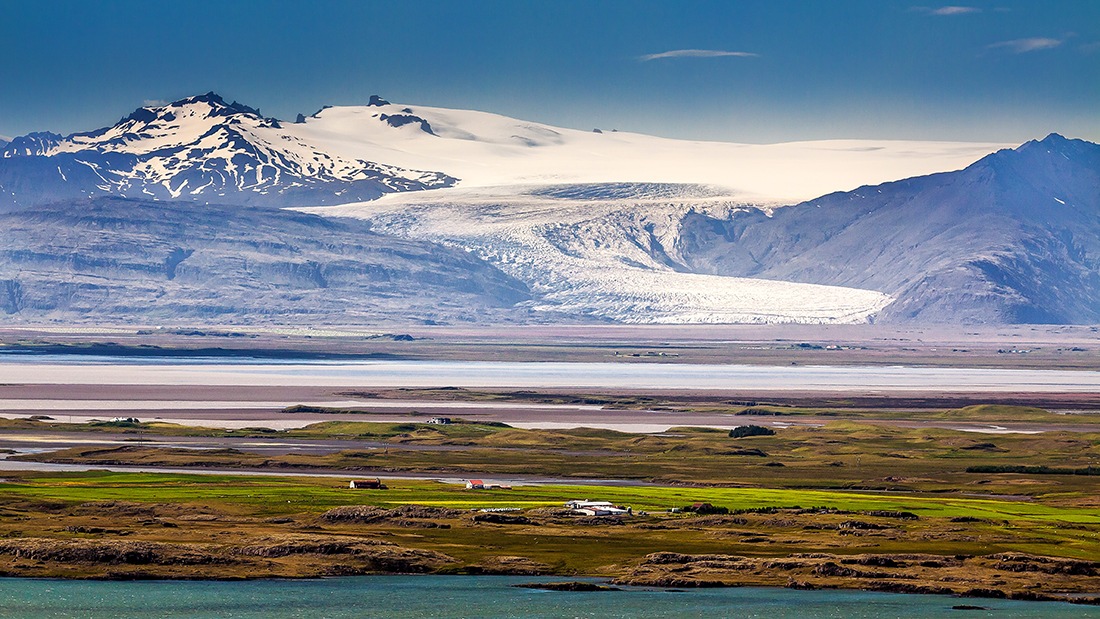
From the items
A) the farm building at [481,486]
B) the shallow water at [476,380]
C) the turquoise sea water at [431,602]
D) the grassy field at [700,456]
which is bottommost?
the shallow water at [476,380]

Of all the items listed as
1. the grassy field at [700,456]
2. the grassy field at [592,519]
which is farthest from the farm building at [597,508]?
the grassy field at [700,456]

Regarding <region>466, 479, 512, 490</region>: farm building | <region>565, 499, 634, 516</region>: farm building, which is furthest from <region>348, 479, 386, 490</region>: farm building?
<region>565, 499, 634, 516</region>: farm building

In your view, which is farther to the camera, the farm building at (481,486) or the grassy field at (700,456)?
the grassy field at (700,456)

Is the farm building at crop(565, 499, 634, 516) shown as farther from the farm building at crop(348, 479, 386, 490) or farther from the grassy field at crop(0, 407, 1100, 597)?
the farm building at crop(348, 479, 386, 490)

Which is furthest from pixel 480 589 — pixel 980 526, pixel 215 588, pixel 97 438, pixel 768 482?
pixel 97 438

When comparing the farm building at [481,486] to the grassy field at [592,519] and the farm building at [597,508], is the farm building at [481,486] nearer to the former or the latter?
the grassy field at [592,519]

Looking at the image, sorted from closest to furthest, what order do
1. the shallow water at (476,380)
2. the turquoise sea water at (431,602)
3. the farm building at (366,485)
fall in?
the turquoise sea water at (431,602)
the farm building at (366,485)
the shallow water at (476,380)

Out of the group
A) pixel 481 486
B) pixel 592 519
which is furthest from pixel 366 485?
pixel 592 519

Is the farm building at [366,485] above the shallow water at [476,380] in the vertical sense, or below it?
above

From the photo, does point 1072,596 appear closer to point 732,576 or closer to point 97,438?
point 732,576
